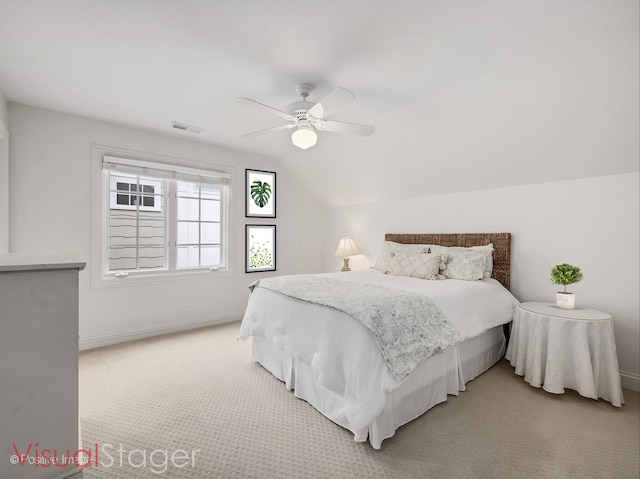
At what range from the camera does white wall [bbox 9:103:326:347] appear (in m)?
2.99

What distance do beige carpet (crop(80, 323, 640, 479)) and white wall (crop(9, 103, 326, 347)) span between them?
964 millimetres

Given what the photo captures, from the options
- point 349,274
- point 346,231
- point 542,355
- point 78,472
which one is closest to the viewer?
point 78,472

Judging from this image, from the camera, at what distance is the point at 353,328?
185cm

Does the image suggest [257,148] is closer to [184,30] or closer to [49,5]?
[184,30]

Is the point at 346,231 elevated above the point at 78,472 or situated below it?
above

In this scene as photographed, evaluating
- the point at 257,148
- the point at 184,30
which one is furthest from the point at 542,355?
the point at 257,148

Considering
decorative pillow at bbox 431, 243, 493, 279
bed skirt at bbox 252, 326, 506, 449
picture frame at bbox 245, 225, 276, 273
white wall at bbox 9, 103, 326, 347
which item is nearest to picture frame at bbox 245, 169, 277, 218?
white wall at bbox 9, 103, 326, 347

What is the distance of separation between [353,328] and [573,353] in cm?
176

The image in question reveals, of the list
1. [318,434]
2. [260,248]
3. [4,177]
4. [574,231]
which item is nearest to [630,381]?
[574,231]

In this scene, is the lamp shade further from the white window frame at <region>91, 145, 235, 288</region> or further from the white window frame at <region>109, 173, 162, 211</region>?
the white window frame at <region>109, 173, 162, 211</region>

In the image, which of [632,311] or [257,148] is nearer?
[632,311]

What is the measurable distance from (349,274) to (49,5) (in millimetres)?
3026

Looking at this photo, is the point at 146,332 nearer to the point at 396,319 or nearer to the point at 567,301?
the point at 396,319

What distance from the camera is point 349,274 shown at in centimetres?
338
